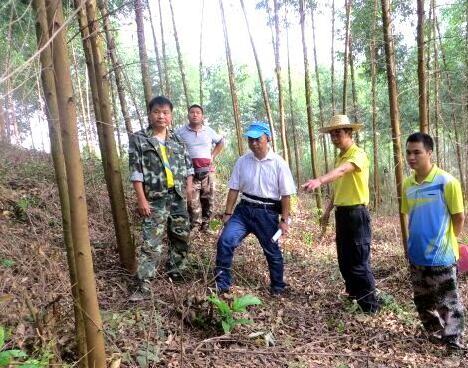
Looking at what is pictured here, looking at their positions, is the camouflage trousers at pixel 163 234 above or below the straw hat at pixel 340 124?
below

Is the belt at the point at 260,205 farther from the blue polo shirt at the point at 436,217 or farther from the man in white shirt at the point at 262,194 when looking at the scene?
the blue polo shirt at the point at 436,217

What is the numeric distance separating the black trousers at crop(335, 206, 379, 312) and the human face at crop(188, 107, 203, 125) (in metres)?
2.52

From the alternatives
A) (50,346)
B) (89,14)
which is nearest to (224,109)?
(89,14)

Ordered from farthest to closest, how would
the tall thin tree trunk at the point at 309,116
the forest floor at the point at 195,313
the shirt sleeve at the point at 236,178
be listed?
the tall thin tree trunk at the point at 309,116
the shirt sleeve at the point at 236,178
the forest floor at the point at 195,313

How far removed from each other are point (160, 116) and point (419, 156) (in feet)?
7.72

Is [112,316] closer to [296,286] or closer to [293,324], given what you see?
[293,324]

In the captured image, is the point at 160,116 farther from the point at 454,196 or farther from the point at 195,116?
the point at 454,196

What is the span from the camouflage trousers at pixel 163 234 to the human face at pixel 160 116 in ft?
2.27

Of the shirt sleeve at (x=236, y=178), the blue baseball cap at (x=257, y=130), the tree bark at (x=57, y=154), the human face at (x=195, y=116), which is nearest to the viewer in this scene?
the tree bark at (x=57, y=154)

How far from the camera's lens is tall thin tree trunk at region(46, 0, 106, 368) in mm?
1883

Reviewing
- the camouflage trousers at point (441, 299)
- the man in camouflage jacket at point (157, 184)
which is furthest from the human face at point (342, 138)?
the man in camouflage jacket at point (157, 184)

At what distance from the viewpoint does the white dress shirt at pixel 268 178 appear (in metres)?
4.38

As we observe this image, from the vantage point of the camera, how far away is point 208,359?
3.05 metres

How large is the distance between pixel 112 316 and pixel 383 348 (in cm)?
233
